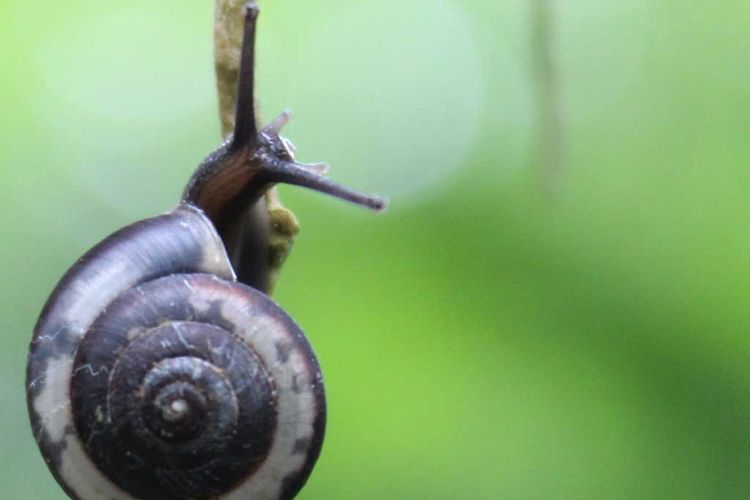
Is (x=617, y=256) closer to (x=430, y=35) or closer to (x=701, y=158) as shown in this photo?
(x=701, y=158)

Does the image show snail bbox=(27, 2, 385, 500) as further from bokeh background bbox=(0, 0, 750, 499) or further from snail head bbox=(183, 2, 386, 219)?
bokeh background bbox=(0, 0, 750, 499)

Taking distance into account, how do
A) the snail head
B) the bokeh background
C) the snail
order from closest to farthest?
the snail → the snail head → the bokeh background

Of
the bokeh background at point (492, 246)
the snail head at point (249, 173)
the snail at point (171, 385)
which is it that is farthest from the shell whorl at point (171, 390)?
the bokeh background at point (492, 246)

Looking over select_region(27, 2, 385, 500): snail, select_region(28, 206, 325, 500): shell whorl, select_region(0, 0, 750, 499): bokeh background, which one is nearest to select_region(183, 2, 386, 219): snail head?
select_region(27, 2, 385, 500): snail

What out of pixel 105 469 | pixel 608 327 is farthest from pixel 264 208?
pixel 608 327

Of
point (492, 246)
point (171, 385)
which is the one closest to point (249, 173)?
point (171, 385)

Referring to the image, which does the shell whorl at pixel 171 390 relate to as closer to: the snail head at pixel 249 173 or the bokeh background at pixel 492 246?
the snail head at pixel 249 173
